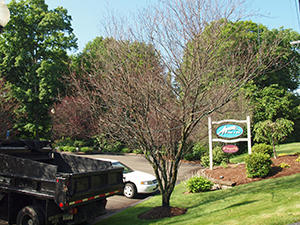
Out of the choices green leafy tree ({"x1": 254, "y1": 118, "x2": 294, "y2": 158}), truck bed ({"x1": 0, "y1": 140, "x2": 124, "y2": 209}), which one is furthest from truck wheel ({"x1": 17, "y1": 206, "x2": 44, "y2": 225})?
green leafy tree ({"x1": 254, "y1": 118, "x2": 294, "y2": 158})

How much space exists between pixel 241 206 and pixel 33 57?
31234 millimetres

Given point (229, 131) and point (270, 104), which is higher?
point (270, 104)

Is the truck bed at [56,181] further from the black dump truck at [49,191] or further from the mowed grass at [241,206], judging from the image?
the mowed grass at [241,206]

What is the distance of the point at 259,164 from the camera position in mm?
9914

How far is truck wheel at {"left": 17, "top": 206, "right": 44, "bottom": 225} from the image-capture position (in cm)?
575

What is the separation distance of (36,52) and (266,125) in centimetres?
2815

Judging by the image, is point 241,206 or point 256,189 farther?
point 256,189

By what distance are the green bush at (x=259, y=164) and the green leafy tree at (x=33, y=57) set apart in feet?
79.8

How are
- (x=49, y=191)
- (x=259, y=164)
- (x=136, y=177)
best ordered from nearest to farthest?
(x=49, y=191), (x=259, y=164), (x=136, y=177)

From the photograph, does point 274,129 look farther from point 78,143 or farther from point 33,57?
point 33,57

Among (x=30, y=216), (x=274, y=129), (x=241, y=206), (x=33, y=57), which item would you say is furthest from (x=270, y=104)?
(x=33, y=57)

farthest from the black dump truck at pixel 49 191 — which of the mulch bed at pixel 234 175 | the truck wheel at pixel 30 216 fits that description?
the mulch bed at pixel 234 175

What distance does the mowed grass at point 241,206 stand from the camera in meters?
5.30

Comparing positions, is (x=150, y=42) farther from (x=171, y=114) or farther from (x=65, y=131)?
(x=65, y=131)
